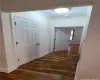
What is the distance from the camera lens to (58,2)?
2.07 m

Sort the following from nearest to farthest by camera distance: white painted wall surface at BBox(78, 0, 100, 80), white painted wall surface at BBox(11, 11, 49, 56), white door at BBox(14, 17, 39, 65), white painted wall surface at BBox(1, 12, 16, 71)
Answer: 1. white painted wall surface at BBox(78, 0, 100, 80)
2. white painted wall surface at BBox(1, 12, 16, 71)
3. white door at BBox(14, 17, 39, 65)
4. white painted wall surface at BBox(11, 11, 49, 56)

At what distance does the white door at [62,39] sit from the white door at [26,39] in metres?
2.65

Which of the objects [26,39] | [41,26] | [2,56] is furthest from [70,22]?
[2,56]

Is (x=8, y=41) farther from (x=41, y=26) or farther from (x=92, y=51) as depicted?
(x=92, y=51)

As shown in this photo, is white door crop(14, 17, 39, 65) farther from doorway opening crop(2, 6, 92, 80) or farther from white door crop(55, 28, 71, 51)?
white door crop(55, 28, 71, 51)

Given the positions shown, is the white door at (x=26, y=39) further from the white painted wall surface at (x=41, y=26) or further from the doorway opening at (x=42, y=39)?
the white painted wall surface at (x=41, y=26)

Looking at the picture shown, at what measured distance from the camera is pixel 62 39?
298 inches

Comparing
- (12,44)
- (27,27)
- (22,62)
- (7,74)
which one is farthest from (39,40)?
(7,74)

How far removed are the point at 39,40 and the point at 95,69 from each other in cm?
335

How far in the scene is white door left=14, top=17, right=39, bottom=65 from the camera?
3529 mm

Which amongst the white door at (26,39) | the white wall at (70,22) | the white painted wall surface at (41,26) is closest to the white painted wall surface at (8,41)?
the white door at (26,39)

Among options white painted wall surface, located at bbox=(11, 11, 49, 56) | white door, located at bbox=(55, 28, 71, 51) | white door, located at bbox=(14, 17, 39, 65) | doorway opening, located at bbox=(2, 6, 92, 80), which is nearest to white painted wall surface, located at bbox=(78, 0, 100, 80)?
doorway opening, located at bbox=(2, 6, 92, 80)

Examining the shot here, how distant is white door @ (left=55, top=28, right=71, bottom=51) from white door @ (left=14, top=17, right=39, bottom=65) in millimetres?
2654

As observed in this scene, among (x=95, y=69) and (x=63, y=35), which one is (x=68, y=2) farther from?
(x=63, y=35)
